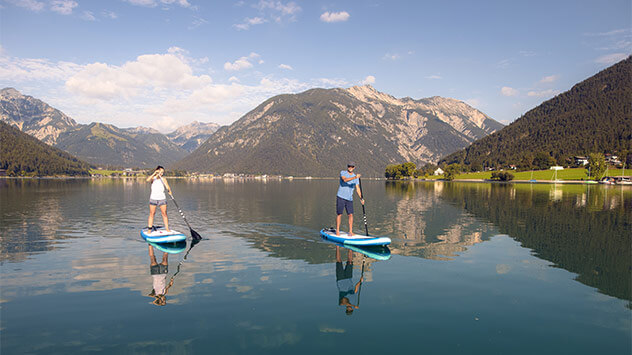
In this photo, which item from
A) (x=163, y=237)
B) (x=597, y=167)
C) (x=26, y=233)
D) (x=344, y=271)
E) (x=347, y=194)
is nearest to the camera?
(x=344, y=271)

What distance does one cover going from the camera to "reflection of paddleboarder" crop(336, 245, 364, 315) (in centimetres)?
1255

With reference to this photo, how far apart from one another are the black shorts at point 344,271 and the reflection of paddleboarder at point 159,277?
716 cm

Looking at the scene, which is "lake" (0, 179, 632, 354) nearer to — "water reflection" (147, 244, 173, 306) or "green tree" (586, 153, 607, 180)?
"water reflection" (147, 244, 173, 306)

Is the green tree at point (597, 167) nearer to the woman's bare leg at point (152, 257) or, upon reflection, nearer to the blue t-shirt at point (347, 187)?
the blue t-shirt at point (347, 187)

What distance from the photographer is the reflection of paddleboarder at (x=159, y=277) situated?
13.0 metres

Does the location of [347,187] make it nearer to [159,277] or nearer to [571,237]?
[159,277]

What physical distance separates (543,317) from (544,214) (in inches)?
1318

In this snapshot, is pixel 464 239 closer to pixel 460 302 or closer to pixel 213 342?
pixel 460 302

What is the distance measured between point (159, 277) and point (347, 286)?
8330mm

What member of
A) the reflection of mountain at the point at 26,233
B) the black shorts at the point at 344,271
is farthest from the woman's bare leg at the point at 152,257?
the black shorts at the point at 344,271

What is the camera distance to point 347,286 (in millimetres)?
14633

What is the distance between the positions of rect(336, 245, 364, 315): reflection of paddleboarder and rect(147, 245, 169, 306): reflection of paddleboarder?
641 centimetres

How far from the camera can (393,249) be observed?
868 inches

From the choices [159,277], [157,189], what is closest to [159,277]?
[159,277]
